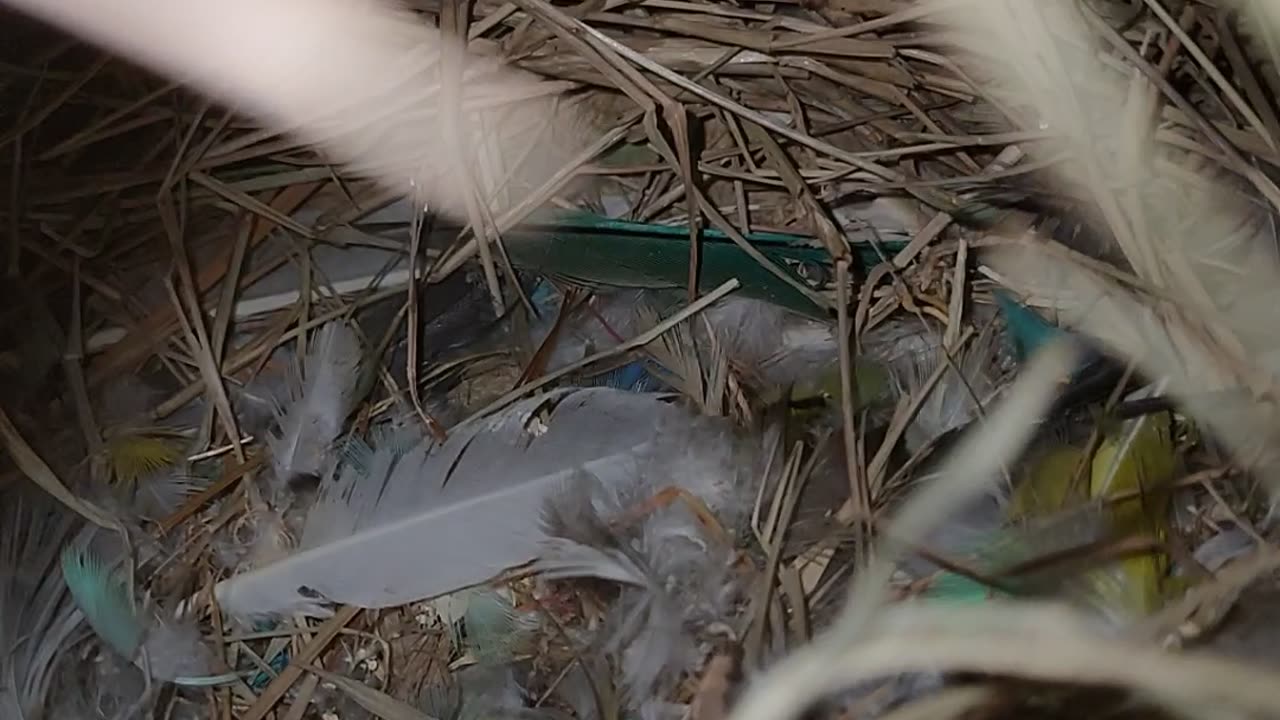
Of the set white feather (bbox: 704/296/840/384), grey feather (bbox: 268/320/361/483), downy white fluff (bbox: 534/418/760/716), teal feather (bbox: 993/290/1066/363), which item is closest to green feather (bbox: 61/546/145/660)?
grey feather (bbox: 268/320/361/483)

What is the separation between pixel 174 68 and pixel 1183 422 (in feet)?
2.34

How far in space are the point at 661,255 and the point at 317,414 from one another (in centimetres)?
27

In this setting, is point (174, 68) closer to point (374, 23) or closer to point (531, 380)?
point (374, 23)

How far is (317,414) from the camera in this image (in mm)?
919

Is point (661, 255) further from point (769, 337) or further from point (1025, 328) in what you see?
point (1025, 328)

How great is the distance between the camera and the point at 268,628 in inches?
35.2

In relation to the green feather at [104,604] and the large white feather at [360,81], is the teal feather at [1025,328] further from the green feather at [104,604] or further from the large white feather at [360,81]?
the green feather at [104,604]

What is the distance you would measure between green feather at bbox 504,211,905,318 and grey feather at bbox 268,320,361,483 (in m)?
0.15

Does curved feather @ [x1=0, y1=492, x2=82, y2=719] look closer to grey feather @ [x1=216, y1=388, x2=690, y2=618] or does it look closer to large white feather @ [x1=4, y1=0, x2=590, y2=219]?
grey feather @ [x1=216, y1=388, x2=690, y2=618]

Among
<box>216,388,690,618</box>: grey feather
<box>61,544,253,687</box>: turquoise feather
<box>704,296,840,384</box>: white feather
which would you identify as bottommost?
<box>61,544,253,687</box>: turquoise feather

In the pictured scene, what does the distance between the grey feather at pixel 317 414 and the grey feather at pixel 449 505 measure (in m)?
0.03

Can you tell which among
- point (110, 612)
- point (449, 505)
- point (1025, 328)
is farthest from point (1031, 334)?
point (110, 612)

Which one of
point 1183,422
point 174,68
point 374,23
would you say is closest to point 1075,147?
point 1183,422

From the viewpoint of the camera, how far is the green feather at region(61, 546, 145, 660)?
0.87 m
